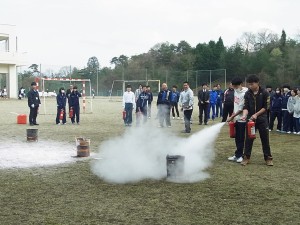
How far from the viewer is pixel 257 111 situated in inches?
355

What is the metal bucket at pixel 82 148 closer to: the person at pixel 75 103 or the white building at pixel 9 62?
the person at pixel 75 103

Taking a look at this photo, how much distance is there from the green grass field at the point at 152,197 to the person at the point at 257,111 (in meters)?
0.27

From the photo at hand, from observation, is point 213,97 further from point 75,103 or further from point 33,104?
point 33,104

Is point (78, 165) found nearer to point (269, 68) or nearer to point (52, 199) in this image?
point (52, 199)

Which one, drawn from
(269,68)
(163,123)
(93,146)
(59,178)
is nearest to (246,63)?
(269,68)

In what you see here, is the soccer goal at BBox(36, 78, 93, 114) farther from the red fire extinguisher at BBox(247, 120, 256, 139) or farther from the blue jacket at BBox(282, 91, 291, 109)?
the red fire extinguisher at BBox(247, 120, 256, 139)

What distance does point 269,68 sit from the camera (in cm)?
6069

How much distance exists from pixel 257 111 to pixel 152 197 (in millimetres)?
3929

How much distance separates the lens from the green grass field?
206 inches

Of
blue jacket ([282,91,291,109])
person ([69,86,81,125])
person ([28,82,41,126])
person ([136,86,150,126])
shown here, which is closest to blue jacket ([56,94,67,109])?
person ([69,86,81,125])

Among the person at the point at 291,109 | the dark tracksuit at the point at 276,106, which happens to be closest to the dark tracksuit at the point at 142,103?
the dark tracksuit at the point at 276,106

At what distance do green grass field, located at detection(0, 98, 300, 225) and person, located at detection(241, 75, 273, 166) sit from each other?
0.90 ft

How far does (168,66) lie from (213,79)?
3388 cm

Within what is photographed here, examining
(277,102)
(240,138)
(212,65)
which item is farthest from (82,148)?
(212,65)
